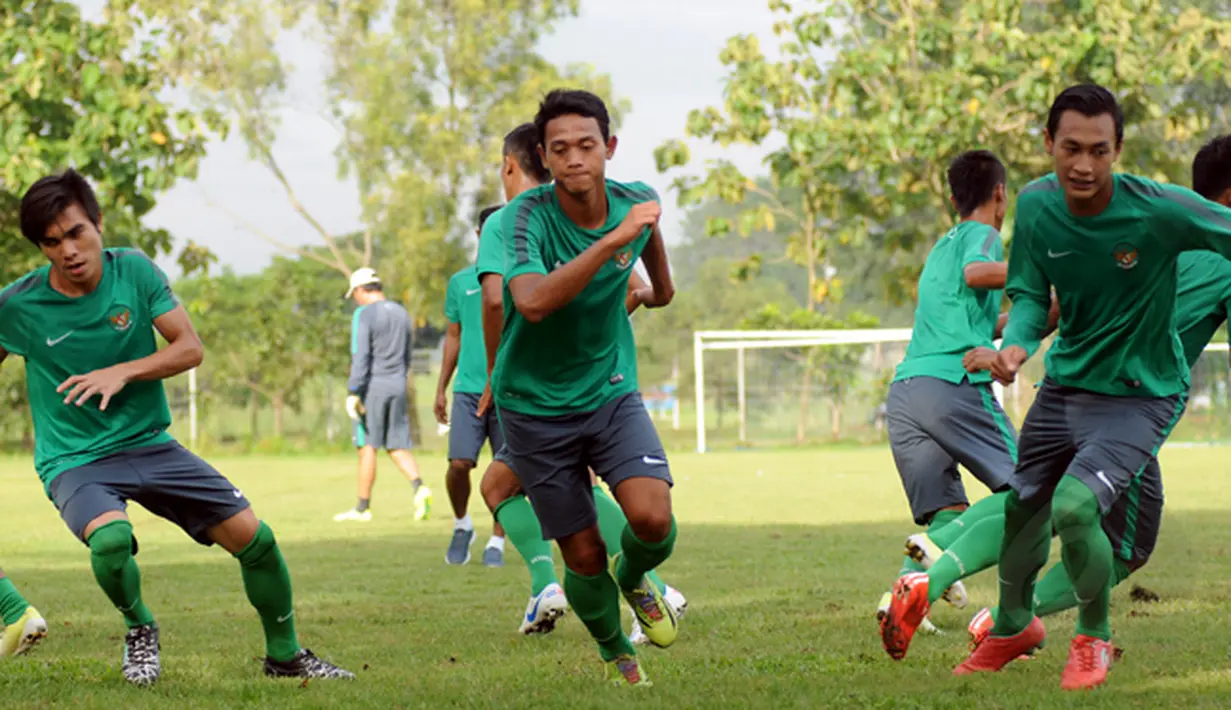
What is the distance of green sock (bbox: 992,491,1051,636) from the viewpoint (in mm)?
5832

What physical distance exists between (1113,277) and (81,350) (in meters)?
3.66

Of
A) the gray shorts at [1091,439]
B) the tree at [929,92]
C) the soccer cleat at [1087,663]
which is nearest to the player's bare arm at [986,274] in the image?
the gray shorts at [1091,439]

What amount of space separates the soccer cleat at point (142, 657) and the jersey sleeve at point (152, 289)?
3.86ft

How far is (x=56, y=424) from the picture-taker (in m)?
6.09

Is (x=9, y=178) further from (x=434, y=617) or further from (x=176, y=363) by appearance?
(x=176, y=363)

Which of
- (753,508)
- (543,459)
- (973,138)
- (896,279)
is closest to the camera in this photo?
(543,459)

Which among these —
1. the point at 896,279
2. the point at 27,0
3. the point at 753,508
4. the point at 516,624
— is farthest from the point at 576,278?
the point at 896,279

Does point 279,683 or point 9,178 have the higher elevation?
point 9,178

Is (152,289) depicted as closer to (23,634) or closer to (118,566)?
(118,566)

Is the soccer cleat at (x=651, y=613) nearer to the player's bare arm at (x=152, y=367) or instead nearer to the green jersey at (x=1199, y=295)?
→ the player's bare arm at (x=152, y=367)

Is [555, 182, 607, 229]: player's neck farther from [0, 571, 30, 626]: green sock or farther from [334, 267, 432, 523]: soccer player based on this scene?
[334, 267, 432, 523]: soccer player

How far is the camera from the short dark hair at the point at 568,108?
5391 millimetres

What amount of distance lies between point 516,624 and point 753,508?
8.04 meters

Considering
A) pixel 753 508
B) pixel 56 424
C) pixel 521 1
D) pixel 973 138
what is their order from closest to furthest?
1. pixel 56 424
2. pixel 753 508
3. pixel 973 138
4. pixel 521 1
